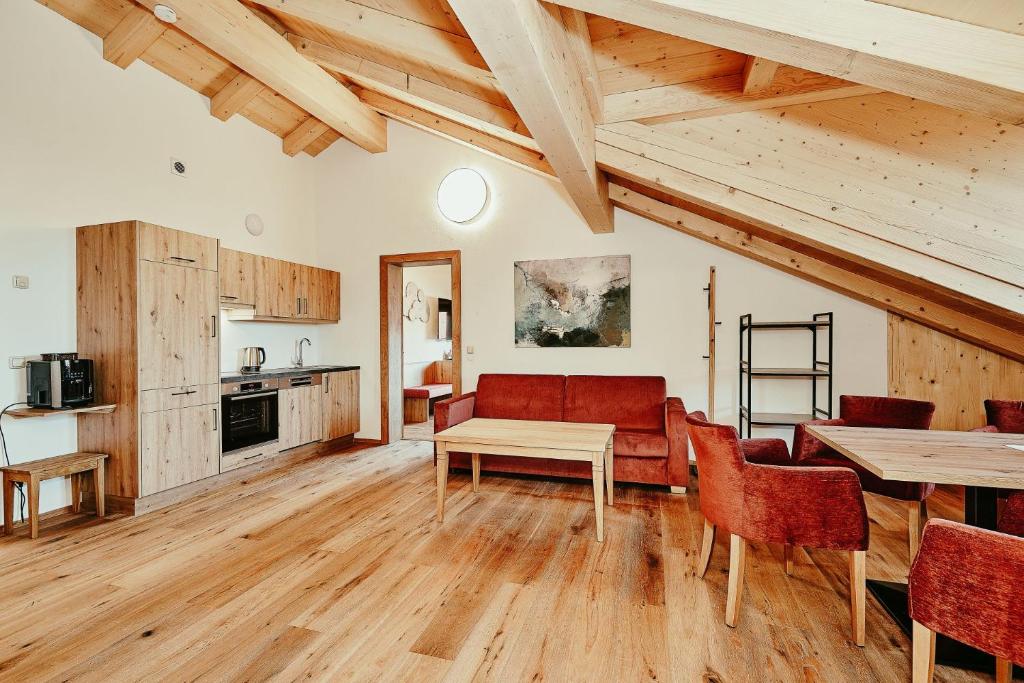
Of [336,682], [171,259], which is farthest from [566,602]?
[171,259]

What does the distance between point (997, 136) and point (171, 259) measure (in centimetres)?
485

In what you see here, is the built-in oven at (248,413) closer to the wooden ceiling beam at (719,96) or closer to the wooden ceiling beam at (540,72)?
the wooden ceiling beam at (540,72)

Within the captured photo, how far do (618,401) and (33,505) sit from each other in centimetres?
427

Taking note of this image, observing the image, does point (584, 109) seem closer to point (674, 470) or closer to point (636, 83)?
point (636, 83)

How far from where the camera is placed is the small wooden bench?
2.78 metres

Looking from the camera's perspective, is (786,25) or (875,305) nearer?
(786,25)

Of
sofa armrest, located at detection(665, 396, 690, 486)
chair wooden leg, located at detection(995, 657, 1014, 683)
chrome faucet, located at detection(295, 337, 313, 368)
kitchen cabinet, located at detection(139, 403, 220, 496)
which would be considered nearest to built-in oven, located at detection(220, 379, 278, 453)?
kitchen cabinet, located at detection(139, 403, 220, 496)

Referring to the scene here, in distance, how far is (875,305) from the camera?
3.80m

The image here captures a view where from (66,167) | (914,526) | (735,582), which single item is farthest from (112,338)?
(914,526)

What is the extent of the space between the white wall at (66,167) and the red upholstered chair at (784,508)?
4.33 meters

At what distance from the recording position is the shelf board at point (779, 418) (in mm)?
3699

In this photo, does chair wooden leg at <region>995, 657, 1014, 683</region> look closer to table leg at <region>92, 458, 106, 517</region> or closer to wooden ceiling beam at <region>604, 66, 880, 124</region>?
wooden ceiling beam at <region>604, 66, 880, 124</region>

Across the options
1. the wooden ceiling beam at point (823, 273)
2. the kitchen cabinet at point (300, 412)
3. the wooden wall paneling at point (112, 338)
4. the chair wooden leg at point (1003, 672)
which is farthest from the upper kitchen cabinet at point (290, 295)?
the chair wooden leg at point (1003, 672)

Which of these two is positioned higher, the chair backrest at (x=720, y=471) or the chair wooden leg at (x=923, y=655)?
the chair backrest at (x=720, y=471)
